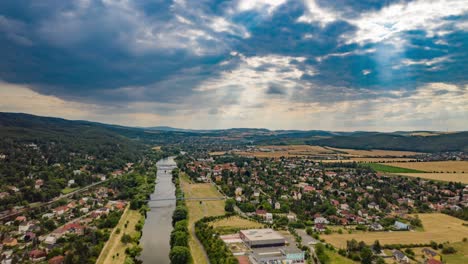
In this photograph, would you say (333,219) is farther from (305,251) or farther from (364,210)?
(305,251)

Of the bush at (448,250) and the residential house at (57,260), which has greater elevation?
the bush at (448,250)

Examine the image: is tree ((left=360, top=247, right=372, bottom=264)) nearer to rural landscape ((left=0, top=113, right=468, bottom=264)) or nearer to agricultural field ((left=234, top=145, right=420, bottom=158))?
rural landscape ((left=0, top=113, right=468, bottom=264))

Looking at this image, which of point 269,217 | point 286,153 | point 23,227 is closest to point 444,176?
point 269,217

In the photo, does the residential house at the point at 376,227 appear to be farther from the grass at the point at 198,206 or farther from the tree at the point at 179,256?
the tree at the point at 179,256

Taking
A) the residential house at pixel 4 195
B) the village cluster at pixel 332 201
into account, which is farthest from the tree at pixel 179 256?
the residential house at pixel 4 195

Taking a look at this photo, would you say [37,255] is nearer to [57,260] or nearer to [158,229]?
[57,260]

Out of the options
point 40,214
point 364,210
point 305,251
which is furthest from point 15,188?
point 364,210

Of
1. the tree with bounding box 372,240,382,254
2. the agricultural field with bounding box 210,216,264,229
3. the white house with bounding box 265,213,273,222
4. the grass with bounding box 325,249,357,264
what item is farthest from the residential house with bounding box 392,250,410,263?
the white house with bounding box 265,213,273,222
